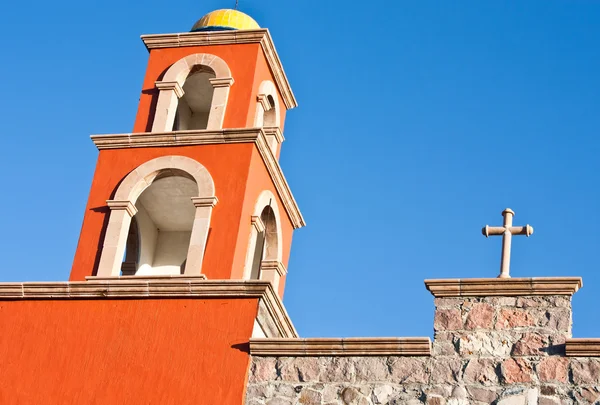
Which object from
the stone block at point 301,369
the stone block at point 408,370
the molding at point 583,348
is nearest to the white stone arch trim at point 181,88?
the stone block at point 301,369

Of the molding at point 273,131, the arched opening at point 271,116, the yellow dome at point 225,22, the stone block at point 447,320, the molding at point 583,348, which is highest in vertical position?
the yellow dome at point 225,22

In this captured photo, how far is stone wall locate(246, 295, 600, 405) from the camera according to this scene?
12.1 metres

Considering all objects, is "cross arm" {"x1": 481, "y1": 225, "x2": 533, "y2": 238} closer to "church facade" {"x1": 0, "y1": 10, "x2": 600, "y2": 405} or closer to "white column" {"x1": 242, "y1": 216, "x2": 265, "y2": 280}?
"church facade" {"x1": 0, "y1": 10, "x2": 600, "y2": 405}

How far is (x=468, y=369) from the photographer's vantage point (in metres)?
12.4

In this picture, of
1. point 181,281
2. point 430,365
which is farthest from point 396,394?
point 181,281

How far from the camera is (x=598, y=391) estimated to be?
1197 cm

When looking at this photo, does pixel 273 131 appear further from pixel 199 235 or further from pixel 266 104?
pixel 199 235

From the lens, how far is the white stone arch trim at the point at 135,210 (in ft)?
48.0

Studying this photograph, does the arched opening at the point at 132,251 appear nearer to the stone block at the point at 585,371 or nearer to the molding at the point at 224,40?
the molding at the point at 224,40

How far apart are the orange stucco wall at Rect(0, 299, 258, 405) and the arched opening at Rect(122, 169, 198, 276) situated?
8.01 ft

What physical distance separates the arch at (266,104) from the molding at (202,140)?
0.77m

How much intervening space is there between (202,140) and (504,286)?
454cm

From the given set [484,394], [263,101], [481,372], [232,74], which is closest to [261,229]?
[263,101]

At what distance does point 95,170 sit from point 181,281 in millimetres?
2601
